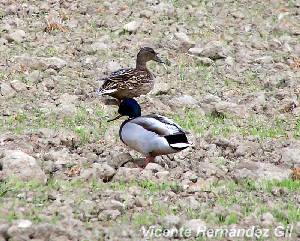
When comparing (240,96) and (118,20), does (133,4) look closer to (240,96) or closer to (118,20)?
(118,20)

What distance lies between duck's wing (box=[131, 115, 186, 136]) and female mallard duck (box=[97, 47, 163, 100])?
274cm

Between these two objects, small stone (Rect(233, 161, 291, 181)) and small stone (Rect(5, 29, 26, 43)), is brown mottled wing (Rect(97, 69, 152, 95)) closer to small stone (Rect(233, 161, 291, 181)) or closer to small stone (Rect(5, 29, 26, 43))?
small stone (Rect(5, 29, 26, 43))

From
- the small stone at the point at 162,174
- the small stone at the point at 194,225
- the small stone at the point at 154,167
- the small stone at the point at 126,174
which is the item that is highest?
the small stone at the point at 194,225

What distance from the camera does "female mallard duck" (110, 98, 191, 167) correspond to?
9.39m

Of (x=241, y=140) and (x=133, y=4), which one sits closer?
(x=241, y=140)

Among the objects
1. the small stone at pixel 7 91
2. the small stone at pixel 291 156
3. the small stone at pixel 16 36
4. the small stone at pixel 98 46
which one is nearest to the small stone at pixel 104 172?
the small stone at pixel 291 156

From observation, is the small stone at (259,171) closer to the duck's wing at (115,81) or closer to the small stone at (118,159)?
the small stone at (118,159)

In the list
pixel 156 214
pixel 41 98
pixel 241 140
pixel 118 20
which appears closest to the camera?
pixel 156 214

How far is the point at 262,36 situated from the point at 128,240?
9775 mm

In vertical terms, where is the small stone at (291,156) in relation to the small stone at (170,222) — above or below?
below

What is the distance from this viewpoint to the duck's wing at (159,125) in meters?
9.49

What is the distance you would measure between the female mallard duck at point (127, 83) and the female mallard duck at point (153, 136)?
2.72 meters

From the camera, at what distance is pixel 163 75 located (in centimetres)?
1405

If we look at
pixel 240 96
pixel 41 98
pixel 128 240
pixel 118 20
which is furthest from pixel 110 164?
pixel 118 20
